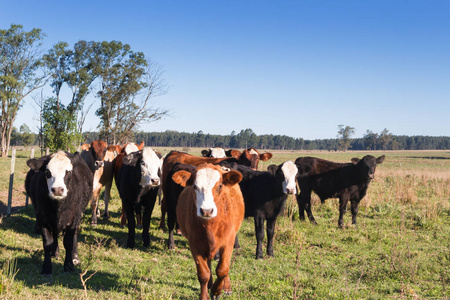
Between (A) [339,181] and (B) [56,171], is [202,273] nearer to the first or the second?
(B) [56,171]

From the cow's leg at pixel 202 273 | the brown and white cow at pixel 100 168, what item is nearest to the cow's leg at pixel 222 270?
the cow's leg at pixel 202 273

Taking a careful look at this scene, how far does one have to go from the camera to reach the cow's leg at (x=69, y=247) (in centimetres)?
546

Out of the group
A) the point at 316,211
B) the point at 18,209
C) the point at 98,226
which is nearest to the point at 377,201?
the point at 316,211

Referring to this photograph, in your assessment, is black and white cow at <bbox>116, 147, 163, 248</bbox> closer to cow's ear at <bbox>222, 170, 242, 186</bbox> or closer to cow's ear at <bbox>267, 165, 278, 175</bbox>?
cow's ear at <bbox>267, 165, 278, 175</bbox>

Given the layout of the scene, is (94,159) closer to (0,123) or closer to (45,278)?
(45,278)

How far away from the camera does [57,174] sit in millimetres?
5188

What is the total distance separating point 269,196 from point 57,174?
3988 millimetres

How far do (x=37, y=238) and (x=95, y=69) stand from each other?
35958 millimetres

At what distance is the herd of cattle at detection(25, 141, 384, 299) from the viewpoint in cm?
434

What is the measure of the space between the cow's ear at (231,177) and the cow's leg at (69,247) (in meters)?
3.01

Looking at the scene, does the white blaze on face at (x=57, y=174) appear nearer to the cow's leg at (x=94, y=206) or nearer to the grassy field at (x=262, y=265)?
the grassy field at (x=262, y=265)

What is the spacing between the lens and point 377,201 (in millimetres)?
12547

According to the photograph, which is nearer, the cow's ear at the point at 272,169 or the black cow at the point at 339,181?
the cow's ear at the point at 272,169

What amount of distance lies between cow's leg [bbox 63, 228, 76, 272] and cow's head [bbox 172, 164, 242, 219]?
2.54 meters
